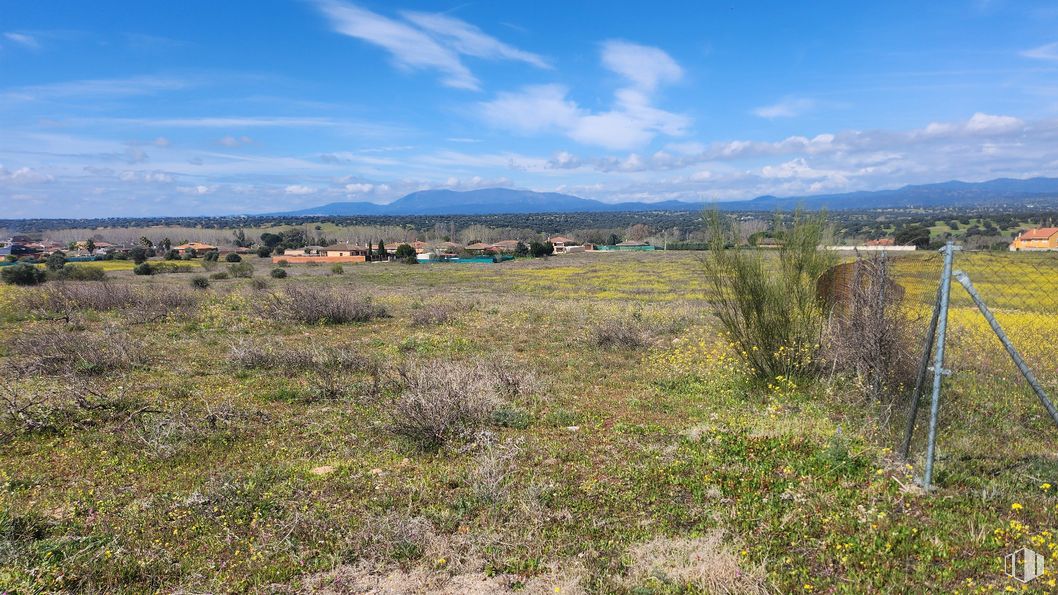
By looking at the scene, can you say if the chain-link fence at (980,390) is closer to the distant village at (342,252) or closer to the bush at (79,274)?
the bush at (79,274)

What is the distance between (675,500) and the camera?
16.5 ft

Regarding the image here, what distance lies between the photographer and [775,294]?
8.31 meters

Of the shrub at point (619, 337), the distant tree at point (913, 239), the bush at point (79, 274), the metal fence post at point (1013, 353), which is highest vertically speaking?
the distant tree at point (913, 239)

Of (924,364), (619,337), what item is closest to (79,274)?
(619,337)

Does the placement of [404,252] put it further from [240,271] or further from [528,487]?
[528,487]

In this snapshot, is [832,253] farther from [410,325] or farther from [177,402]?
[410,325]

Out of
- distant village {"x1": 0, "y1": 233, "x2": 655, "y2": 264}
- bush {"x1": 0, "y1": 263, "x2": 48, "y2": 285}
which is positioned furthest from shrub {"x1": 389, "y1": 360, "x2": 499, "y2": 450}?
distant village {"x1": 0, "y1": 233, "x2": 655, "y2": 264}

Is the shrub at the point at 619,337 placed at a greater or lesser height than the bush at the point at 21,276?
lesser

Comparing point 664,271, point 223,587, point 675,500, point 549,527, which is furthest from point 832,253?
point 664,271

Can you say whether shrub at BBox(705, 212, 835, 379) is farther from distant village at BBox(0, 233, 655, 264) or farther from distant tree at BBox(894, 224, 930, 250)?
distant village at BBox(0, 233, 655, 264)

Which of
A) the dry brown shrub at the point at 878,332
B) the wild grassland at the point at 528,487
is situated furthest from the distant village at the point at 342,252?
the dry brown shrub at the point at 878,332

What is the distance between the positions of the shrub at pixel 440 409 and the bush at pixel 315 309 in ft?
34.9

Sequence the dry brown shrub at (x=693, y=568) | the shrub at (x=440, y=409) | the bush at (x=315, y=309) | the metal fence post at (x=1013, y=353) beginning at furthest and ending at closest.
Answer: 1. the bush at (x=315, y=309)
2. the shrub at (x=440, y=409)
3. the metal fence post at (x=1013, y=353)
4. the dry brown shrub at (x=693, y=568)

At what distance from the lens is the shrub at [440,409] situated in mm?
6852
